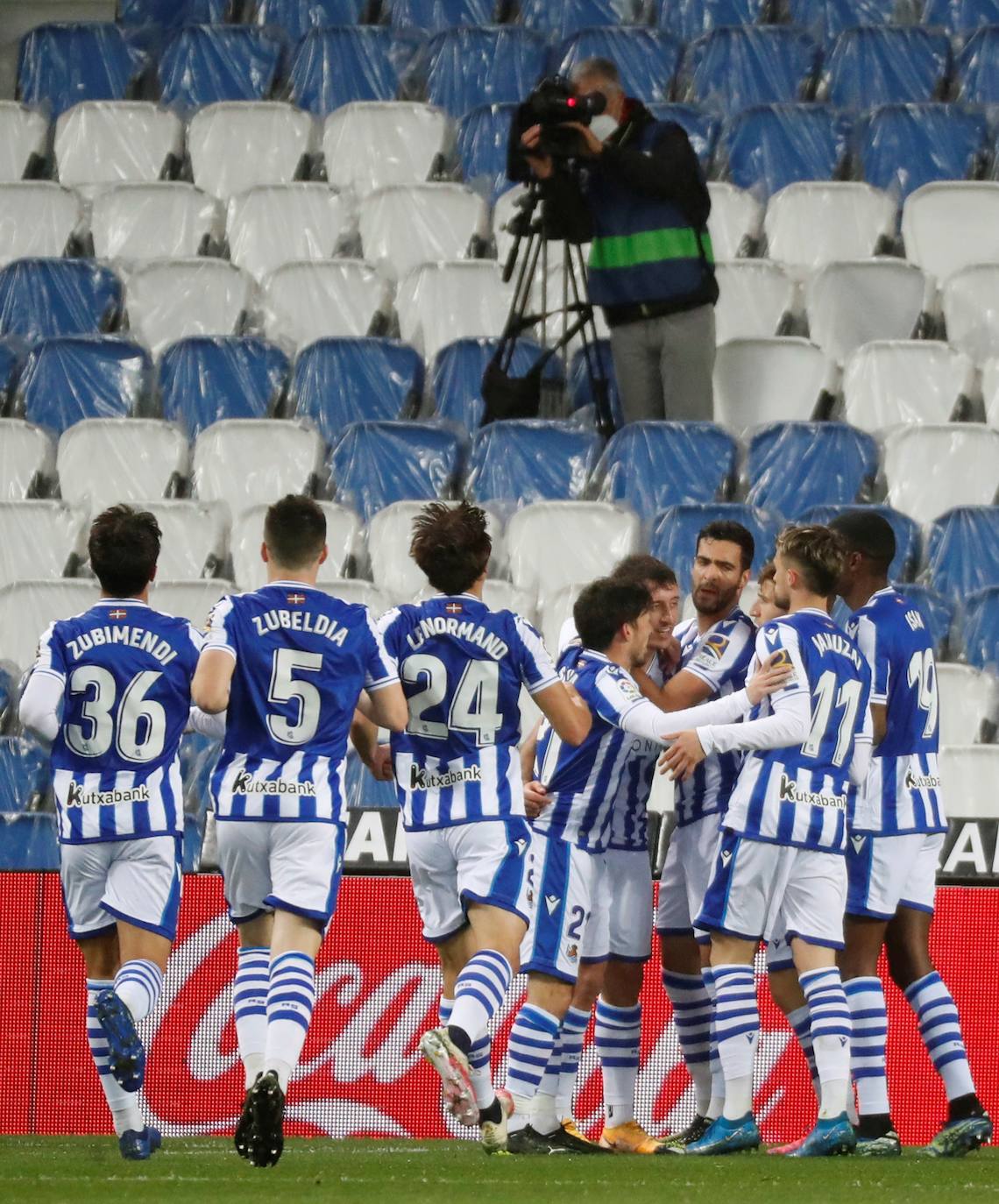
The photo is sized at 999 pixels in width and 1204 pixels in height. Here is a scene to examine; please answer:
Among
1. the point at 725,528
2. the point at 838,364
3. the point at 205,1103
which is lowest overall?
the point at 205,1103

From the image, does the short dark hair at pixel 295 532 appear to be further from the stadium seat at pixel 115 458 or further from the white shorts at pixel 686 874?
the stadium seat at pixel 115 458

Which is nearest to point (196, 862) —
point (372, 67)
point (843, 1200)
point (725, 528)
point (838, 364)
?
point (725, 528)

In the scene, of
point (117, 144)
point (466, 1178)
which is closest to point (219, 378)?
point (117, 144)

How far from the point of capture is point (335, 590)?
8.31 metres

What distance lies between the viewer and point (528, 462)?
9305 millimetres

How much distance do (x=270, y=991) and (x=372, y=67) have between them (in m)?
7.71

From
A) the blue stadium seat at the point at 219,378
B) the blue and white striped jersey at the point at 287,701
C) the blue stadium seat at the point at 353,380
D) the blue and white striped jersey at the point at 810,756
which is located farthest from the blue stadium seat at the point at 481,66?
the blue and white striped jersey at the point at 287,701

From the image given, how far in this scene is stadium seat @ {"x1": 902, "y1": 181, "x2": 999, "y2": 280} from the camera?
10.5m

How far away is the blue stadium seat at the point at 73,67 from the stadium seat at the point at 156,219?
124 centimetres

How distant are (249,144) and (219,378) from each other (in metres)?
2.08

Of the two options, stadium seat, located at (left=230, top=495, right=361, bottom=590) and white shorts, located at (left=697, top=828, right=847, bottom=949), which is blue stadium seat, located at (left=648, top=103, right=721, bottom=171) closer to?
stadium seat, located at (left=230, top=495, right=361, bottom=590)

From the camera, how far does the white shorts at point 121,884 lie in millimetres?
5465

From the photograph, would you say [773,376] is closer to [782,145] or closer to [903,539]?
[903,539]

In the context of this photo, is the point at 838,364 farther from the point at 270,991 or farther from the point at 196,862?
the point at 270,991
